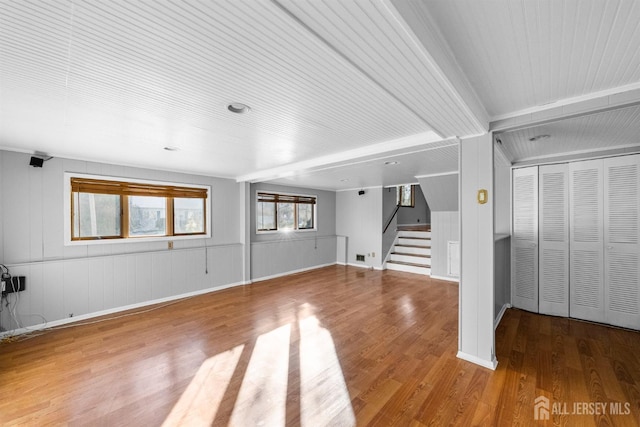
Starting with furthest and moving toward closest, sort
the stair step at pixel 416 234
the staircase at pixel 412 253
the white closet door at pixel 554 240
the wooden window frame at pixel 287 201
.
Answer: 1. the stair step at pixel 416 234
2. the staircase at pixel 412 253
3. the wooden window frame at pixel 287 201
4. the white closet door at pixel 554 240

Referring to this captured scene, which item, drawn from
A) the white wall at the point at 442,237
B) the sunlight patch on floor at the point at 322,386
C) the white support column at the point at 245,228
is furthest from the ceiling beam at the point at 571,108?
the white support column at the point at 245,228

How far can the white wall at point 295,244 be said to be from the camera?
588 centimetres

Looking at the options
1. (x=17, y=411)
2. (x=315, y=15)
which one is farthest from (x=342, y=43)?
(x=17, y=411)

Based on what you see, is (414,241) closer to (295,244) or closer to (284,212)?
(295,244)

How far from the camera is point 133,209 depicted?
14.0 feet

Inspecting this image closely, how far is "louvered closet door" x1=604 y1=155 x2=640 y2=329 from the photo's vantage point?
3.09 metres

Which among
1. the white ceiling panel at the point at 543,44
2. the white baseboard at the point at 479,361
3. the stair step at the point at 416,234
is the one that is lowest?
the white baseboard at the point at 479,361

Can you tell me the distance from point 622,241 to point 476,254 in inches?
91.1

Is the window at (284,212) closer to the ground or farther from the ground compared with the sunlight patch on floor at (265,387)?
farther from the ground

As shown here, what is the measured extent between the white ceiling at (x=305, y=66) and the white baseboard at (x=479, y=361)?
2.18m

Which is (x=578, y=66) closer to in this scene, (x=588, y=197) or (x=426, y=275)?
(x=588, y=197)

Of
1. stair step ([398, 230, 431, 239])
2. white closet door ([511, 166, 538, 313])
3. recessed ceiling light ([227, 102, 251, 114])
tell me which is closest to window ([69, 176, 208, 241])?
recessed ceiling light ([227, 102, 251, 114])

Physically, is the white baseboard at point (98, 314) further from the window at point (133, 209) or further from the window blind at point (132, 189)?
the window blind at point (132, 189)

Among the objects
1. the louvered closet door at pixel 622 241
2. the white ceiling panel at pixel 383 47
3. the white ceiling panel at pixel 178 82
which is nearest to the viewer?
the white ceiling panel at pixel 383 47
